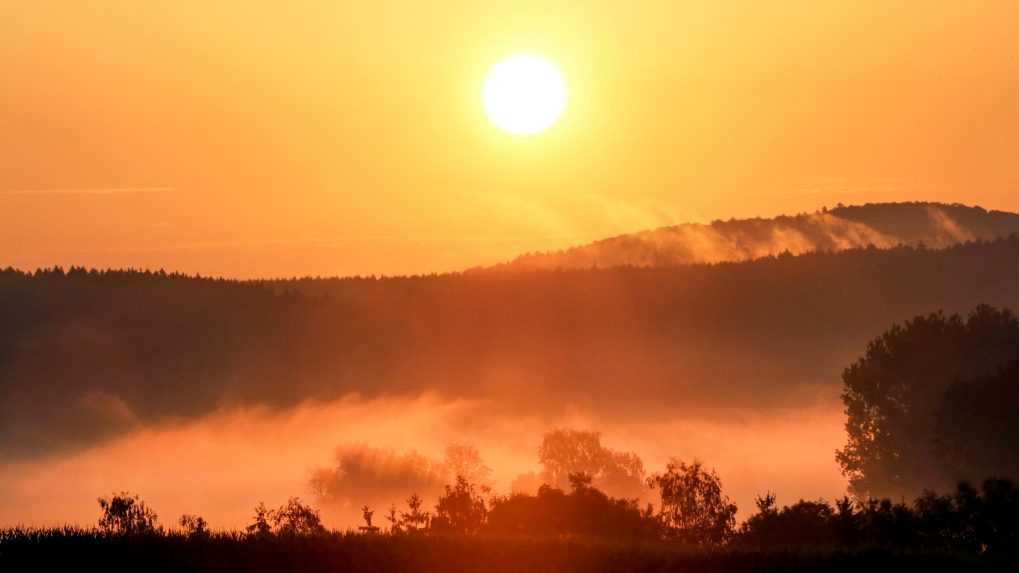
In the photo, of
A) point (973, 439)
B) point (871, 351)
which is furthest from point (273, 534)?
point (871, 351)

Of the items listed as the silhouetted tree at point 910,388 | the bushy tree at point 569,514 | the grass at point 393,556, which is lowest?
the grass at point 393,556

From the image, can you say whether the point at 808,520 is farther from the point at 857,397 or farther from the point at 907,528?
the point at 857,397

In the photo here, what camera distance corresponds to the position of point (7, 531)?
52.9m

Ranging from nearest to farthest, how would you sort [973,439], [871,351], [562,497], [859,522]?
[859,522] → [562,497] → [973,439] → [871,351]

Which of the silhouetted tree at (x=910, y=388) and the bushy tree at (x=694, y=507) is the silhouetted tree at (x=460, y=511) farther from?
the silhouetted tree at (x=910, y=388)

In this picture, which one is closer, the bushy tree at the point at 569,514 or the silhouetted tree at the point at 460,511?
the bushy tree at the point at 569,514

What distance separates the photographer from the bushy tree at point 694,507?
264 feet

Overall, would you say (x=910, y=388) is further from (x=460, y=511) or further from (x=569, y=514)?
(x=460, y=511)

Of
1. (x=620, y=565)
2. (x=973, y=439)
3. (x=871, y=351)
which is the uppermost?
(x=871, y=351)

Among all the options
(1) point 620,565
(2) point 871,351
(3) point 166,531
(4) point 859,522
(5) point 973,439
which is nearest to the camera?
(1) point 620,565

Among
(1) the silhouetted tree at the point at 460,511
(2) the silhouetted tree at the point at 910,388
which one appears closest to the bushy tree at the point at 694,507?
(1) the silhouetted tree at the point at 460,511

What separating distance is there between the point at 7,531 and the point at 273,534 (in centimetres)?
840

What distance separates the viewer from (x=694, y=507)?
87875 millimetres

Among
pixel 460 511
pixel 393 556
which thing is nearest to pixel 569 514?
pixel 460 511
